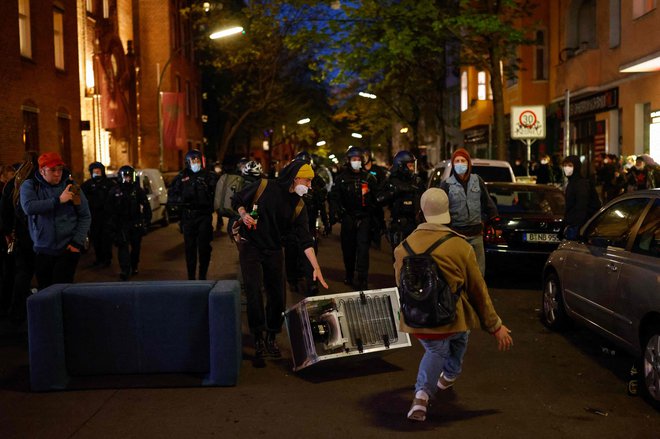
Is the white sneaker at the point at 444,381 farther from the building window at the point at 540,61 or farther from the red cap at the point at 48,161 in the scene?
the building window at the point at 540,61

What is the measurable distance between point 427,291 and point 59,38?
23.5m

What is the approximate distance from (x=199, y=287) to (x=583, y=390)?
317 cm

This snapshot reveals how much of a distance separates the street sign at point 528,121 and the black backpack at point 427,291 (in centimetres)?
1591

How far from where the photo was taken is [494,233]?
11.6 metres

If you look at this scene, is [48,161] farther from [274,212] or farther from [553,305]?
[553,305]

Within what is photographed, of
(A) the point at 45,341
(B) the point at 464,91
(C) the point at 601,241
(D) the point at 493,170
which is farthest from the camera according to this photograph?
(B) the point at 464,91

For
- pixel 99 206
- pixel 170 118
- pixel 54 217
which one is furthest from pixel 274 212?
pixel 170 118

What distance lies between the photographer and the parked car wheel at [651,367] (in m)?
6.00

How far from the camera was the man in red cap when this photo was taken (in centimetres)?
932

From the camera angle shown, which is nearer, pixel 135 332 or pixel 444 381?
pixel 444 381

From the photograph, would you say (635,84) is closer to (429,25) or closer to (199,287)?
(429,25)

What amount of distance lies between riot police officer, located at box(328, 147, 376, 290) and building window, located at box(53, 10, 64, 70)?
677 inches

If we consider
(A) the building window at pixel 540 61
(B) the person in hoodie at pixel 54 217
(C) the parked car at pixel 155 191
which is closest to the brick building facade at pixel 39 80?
(C) the parked car at pixel 155 191

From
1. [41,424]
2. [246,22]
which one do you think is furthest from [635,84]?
[246,22]
